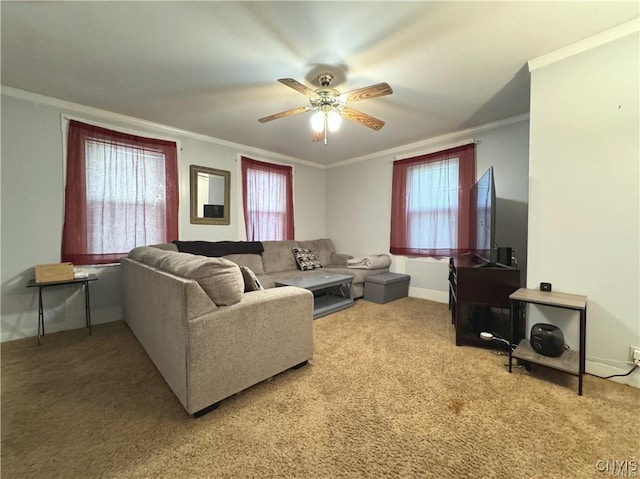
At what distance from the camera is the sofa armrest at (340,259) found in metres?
4.91

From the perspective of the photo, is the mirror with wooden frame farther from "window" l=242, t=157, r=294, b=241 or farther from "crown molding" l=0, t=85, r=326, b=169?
"crown molding" l=0, t=85, r=326, b=169

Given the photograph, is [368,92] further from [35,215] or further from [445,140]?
[35,215]

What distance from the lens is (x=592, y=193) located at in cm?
191

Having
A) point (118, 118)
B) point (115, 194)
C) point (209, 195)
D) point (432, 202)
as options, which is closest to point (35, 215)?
point (115, 194)

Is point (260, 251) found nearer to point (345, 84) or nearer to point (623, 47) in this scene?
point (345, 84)

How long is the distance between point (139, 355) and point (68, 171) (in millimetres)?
2154

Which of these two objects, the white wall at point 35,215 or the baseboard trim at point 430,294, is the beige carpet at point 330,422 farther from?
the baseboard trim at point 430,294

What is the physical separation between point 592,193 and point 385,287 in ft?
7.73

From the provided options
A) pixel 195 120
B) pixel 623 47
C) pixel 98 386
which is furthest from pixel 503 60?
pixel 98 386

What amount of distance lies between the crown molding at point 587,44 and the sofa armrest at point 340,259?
3.49 metres

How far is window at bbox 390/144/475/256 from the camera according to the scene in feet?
12.0

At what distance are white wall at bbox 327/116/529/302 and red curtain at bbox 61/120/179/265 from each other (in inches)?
116

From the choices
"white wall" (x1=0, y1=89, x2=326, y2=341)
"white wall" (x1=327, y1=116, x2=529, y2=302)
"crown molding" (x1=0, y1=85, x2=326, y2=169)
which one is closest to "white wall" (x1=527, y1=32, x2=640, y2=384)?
"white wall" (x1=327, y1=116, x2=529, y2=302)

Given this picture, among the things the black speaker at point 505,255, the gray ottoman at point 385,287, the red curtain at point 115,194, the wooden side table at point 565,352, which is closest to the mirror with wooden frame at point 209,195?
the red curtain at point 115,194
